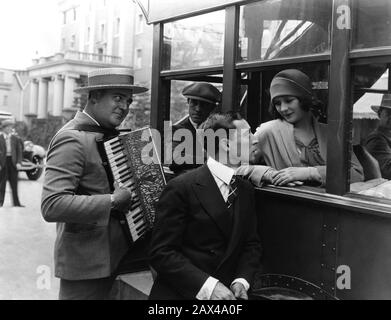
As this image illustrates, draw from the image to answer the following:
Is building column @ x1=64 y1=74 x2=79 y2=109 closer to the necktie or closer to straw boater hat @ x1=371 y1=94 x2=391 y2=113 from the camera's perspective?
straw boater hat @ x1=371 y1=94 x2=391 y2=113

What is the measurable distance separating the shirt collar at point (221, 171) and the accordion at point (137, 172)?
1.86ft

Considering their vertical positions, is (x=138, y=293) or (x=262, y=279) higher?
(x=262, y=279)

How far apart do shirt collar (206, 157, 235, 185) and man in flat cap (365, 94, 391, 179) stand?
119 cm

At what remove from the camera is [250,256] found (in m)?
2.52

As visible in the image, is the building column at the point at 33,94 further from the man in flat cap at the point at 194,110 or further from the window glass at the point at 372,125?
the window glass at the point at 372,125

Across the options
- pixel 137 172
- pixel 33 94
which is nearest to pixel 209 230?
pixel 137 172

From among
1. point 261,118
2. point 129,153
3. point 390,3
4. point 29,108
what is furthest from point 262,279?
point 29,108

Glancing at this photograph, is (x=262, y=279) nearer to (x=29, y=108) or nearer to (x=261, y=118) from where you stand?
(x=261, y=118)

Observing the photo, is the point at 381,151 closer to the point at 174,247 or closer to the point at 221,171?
the point at 221,171

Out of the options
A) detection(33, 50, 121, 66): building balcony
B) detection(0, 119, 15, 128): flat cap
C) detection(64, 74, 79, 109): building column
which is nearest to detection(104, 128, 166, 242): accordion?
detection(0, 119, 15, 128): flat cap

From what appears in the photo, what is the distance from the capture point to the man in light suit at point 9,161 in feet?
34.4

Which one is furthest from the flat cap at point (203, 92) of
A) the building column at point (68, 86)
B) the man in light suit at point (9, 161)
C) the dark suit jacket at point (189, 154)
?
the building column at point (68, 86)
